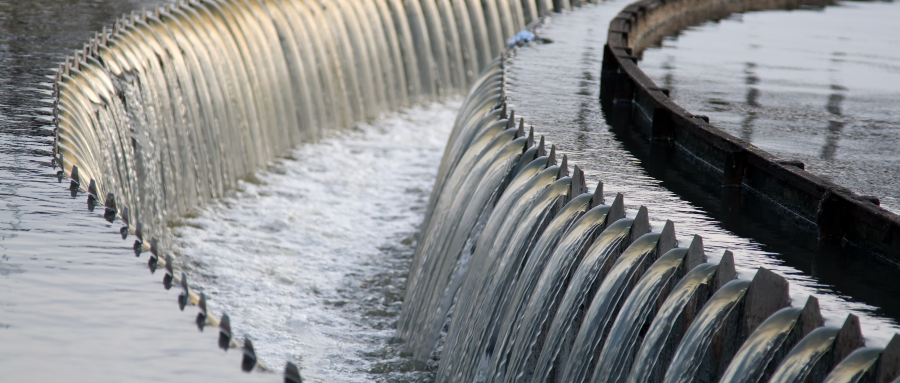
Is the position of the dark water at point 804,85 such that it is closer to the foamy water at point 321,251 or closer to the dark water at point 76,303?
the foamy water at point 321,251

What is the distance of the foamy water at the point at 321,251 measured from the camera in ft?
21.9

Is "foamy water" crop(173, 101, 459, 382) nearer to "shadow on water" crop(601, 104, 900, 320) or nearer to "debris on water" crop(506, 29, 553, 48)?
"debris on water" crop(506, 29, 553, 48)

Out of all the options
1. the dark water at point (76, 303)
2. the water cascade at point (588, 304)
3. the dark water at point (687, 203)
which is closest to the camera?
the dark water at point (76, 303)

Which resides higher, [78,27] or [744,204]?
[78,27]

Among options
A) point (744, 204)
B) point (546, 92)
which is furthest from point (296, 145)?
point (744, 204)

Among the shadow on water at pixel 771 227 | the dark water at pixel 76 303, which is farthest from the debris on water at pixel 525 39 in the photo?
the dark water at pixel 76 303

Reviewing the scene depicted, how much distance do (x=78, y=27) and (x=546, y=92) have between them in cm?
573

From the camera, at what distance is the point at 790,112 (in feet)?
27.3

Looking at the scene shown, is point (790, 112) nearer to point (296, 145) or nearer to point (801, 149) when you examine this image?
point (801, 149)

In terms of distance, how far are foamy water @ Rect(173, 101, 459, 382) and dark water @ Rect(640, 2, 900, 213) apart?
328cm

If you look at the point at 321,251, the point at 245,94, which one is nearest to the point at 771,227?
the point at 321,251

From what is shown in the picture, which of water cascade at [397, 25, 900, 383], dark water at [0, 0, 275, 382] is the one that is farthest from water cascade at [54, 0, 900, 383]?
dark water at [0, 0, 275, 382]

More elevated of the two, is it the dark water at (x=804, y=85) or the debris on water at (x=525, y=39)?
the debris on water at (x=525, y=39)

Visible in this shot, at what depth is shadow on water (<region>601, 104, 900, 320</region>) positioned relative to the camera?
4.30 m
